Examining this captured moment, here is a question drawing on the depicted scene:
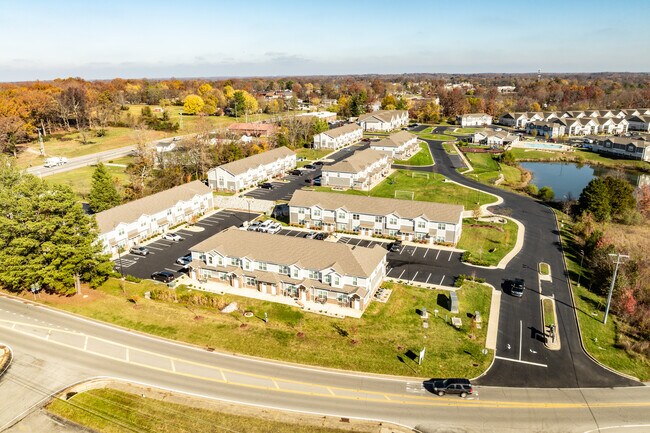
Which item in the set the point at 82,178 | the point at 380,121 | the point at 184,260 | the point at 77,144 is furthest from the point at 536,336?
the point at 77,144

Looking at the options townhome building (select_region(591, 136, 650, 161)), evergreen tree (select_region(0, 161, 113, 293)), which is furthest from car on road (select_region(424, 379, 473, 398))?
townhome building (select_region(591, 136, 650, 161))

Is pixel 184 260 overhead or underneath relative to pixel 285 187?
underneath

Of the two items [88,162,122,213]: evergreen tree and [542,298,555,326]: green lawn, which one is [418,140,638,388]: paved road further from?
[88,162,122,213]: evergreen tree

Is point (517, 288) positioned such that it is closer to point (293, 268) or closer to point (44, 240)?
point (293, 268)

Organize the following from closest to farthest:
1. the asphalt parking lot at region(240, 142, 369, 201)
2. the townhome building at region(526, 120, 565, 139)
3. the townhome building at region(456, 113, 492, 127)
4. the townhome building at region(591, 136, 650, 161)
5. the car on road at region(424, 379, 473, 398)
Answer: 1. the car on road at region(424, 379, 473, 398)
2. the asphalt parking lot at region(240, 142, 369, 201)
3. the townhome building at region(591, 136, 650, 161)
4. the townhome building at region(526, 120, 565, 139)
5. the townhome building at region(456, 113, 492, 127)

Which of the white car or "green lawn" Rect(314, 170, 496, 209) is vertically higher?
"green lawn" Rect(314, 170, 496, 209)

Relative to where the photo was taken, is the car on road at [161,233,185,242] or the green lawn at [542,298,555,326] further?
the car on road at [161,233,185,242]

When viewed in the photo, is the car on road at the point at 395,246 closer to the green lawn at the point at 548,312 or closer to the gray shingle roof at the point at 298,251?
the gray shingle roof at the point at 298,251
